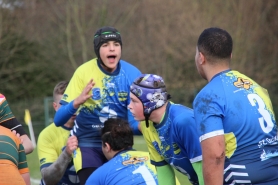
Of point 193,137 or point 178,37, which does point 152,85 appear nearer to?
point 193,137

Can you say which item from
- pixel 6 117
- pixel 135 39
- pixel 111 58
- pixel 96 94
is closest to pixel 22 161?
pixel 6 117

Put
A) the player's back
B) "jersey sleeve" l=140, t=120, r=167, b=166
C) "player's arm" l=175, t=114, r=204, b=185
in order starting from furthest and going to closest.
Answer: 1. "jersey sleeve" l=140, t=120, r=167, b=166
2. "player's arm" l=175, t=114, r=204, b=185
3. the player's back

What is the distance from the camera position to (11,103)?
88.7 feet

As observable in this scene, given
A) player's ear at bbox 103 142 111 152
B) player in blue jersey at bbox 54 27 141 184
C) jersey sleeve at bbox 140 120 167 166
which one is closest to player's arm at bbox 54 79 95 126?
player in blue jersey at bbox 54 27 141 184

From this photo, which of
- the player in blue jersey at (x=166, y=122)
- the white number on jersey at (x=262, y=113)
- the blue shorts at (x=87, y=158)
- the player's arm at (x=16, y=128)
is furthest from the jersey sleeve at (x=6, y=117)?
the white number on jersey at (x=262, y=113)

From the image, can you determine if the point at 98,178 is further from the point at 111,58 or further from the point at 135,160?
the point at 111,58

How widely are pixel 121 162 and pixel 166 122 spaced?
128 cm

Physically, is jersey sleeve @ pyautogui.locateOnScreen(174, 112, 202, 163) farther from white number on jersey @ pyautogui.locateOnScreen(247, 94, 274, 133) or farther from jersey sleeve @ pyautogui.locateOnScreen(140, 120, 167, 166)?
white number on jersey @ pyautogui.locateOnScreen(247, 94, 274, 133)

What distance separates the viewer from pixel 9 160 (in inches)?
145

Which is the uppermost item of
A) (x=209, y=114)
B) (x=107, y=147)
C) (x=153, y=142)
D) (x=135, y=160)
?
(x=209, y=114)

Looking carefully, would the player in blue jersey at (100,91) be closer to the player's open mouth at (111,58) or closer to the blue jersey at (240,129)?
the player's open mouth at (111,58)

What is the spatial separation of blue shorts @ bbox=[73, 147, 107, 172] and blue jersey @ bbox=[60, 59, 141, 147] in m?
0.21

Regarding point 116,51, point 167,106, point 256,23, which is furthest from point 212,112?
point 256,23

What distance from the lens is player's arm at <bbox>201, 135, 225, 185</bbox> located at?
362cm
